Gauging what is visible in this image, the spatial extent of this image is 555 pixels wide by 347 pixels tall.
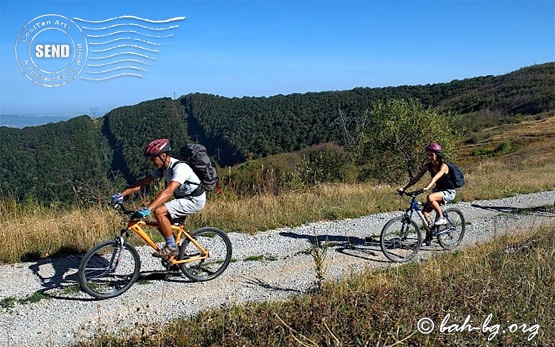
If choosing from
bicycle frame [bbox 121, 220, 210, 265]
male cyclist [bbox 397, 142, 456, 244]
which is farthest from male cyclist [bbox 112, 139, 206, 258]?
male cyclist [bbox 397, 142, 456, 244]

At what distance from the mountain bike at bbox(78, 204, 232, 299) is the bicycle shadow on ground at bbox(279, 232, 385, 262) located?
1.87 m

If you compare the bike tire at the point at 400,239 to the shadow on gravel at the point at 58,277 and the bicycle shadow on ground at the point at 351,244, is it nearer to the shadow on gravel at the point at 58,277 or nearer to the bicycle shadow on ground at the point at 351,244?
the bicycle shadow on ground at the point at 351,244

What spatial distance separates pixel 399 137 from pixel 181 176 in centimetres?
2065

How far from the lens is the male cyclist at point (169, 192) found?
601 centimetres

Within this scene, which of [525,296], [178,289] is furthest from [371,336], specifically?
[178,289]

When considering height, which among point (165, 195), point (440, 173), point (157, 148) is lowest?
point (440, 173)

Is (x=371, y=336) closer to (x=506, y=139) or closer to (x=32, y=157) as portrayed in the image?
(x=32, y=157)

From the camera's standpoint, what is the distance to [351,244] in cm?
859

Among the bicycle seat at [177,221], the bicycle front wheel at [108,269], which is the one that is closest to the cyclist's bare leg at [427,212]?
the bicycle seat at [177,221]

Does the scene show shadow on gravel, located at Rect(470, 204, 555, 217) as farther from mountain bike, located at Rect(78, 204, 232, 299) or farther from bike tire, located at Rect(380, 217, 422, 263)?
mountain bike, located at Rect(78, 204, 232, 299)

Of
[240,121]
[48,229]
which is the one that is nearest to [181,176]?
[48,229]

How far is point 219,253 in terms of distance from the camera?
7.18m

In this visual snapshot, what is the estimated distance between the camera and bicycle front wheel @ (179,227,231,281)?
259 inches

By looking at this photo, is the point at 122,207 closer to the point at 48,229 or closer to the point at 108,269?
the point at 108,269
